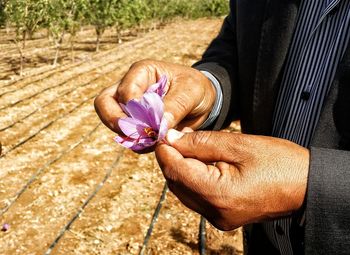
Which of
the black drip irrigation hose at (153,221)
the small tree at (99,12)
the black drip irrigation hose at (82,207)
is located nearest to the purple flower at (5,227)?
the black drip irrigation hose at (82,207)

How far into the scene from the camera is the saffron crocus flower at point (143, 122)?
1.10 m

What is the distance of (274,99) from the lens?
1.62 metres

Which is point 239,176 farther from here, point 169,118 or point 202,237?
point 202,237

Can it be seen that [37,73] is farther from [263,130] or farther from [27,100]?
[263,130]

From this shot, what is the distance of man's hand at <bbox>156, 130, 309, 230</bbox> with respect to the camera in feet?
3.07

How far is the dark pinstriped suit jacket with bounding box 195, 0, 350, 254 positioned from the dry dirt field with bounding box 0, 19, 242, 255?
368 cm

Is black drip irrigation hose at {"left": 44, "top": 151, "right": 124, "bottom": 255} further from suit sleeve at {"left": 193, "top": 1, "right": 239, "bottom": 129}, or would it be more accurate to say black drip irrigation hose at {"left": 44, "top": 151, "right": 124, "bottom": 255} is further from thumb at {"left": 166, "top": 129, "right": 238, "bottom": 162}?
thumb at {"left": 166, "top": 129, "right": 238, "bottom": 162}

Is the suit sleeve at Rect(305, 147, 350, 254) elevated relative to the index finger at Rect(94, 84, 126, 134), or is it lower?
lower

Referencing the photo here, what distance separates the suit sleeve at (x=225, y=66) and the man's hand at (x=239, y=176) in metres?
0.70

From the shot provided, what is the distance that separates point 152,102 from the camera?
1099mm

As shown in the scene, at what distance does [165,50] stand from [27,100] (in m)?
12.1

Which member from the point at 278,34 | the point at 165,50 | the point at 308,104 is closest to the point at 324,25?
the point at 278,34

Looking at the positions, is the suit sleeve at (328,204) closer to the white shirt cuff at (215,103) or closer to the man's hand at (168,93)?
the man's hand at (168,93)

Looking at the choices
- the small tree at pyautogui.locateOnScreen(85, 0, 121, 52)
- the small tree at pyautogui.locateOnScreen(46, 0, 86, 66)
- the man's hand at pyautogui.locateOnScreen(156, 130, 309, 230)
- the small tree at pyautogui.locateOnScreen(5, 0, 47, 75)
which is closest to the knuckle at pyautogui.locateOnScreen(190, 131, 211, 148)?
the man's hand at pyautogui.locateOnScreen(156, 130, 309, 230)
